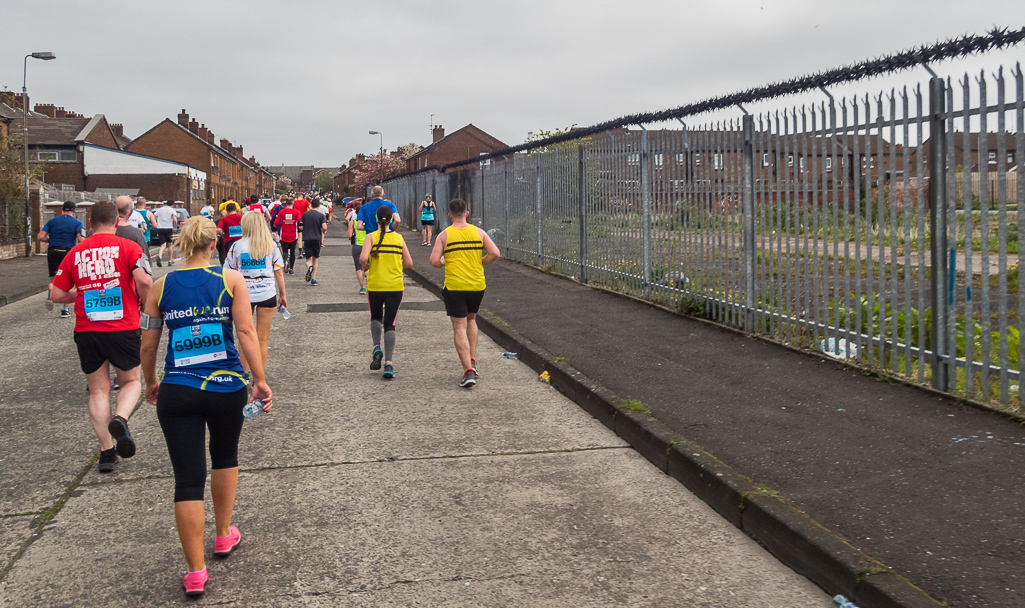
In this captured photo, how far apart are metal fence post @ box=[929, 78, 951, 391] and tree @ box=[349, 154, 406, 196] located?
8845 cm

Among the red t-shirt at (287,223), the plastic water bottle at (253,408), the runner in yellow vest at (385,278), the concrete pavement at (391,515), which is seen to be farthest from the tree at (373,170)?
the plastic water bottle at (253,408)

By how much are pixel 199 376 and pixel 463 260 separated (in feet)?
14.4

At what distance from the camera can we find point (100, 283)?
5.83 m

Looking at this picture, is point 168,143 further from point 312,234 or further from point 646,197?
point 646,197

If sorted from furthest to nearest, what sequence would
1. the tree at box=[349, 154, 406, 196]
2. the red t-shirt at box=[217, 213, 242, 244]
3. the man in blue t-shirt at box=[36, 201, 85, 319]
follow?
1. the tree at box=[349, 154, 406, 196]
2. the red t-shirt at box=[217, 213, 242, 244]
3. the man in blue t-shirt at box=[36, 201, 85, 319]

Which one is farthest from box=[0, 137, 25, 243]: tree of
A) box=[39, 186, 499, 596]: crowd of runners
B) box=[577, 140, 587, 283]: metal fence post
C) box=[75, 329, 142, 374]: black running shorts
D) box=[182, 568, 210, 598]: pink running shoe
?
box=[182, 568, 210, 598]: pink running shoe

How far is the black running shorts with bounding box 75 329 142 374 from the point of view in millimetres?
5785

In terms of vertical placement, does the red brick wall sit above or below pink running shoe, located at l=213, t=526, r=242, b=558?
above

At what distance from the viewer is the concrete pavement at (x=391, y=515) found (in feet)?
12.6

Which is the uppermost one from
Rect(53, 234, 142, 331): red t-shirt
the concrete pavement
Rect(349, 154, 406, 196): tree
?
Rect(349, 154, 406, 196): tree

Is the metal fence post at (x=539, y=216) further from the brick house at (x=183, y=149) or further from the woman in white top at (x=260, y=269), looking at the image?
the brick house at (x=183, y=149)

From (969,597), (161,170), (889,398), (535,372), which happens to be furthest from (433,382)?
(161,170)

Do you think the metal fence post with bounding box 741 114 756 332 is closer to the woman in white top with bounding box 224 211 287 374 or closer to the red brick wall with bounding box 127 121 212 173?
the woman in white top with bounding box 224 211 287 374

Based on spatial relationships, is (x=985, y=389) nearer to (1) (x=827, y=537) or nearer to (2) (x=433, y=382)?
(1) (x=827, y=537)
